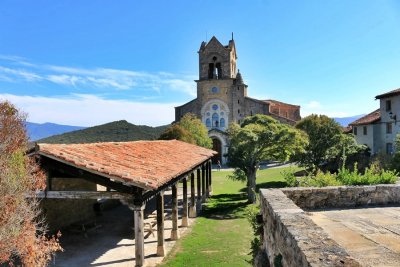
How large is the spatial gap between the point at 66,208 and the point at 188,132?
21997 mm

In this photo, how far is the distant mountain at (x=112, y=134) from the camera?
212 feet

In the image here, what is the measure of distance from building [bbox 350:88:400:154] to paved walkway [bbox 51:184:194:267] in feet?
79.6

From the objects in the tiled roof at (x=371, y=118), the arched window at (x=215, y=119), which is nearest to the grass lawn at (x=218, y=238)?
the tiled roof at (x=371, y=118)

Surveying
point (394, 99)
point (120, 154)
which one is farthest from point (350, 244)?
point (394, 99)

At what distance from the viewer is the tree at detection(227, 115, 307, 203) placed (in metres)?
21.3

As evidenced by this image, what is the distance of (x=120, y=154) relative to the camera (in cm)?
1230

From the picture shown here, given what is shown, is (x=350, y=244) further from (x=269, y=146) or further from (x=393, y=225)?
(x=269, y=146)

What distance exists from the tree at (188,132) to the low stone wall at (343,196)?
93.1ft

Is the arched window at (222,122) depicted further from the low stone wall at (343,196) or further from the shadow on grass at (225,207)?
the low stone wall at (343,196)

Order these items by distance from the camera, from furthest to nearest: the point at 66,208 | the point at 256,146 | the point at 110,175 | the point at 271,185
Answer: the point at 271,185 < the point at 256,146 < the point at 66,208 < the point at 110,175

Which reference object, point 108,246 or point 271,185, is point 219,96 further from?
→ point 108,246

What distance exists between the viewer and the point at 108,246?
12617 millimetres

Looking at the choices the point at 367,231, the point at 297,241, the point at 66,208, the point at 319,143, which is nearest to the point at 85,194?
the point at 66,208

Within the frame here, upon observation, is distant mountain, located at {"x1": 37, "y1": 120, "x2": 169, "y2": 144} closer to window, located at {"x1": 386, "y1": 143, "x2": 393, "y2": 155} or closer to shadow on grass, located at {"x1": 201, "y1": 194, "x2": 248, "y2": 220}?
window, located at {"x1": 386, "y1": 143, "x2": 393, "y2": 155}
